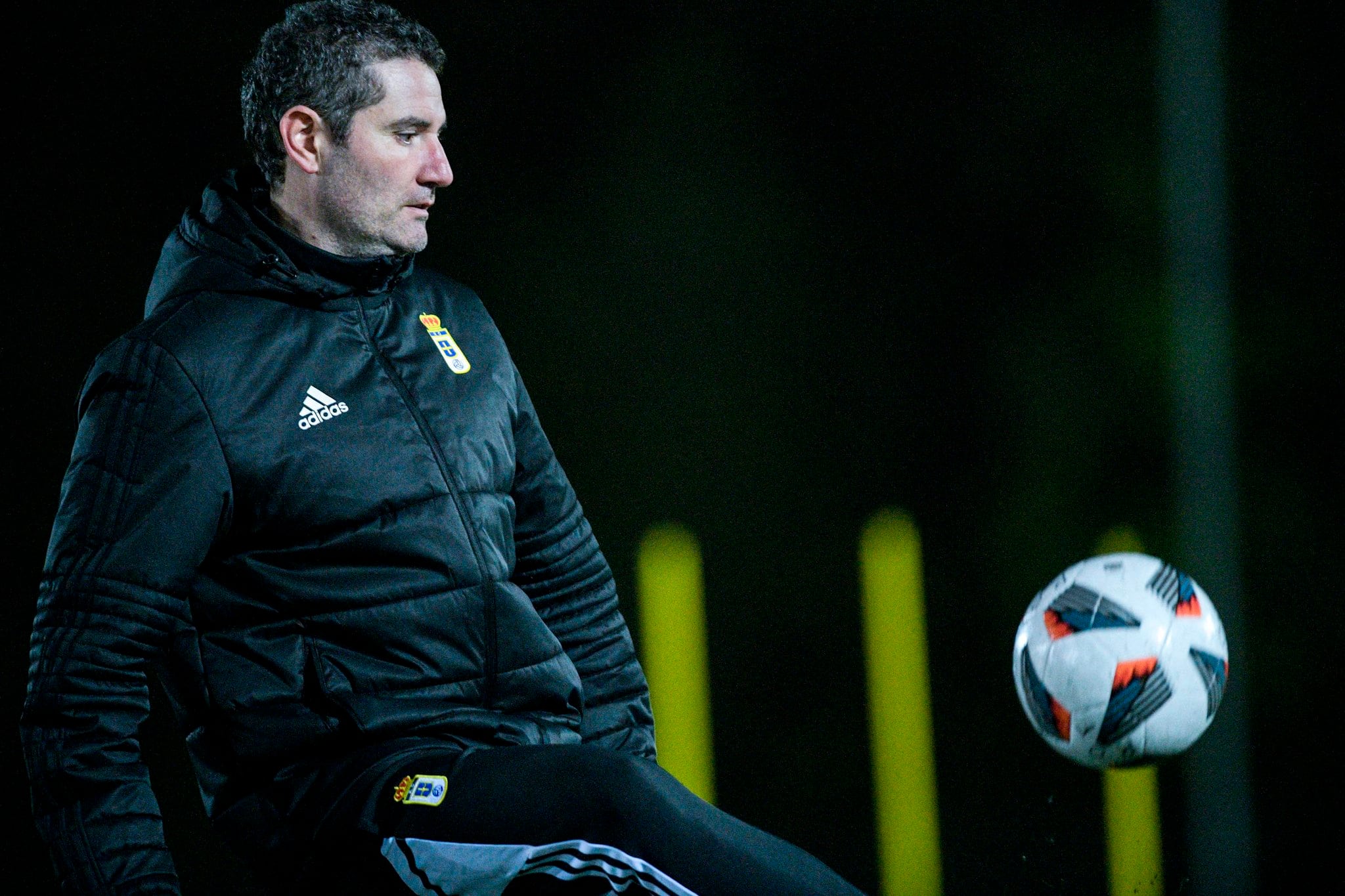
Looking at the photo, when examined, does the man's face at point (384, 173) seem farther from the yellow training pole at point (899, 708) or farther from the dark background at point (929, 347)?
the yellow training pole at point (899, 708)

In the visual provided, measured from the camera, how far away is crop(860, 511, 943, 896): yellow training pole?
287cm

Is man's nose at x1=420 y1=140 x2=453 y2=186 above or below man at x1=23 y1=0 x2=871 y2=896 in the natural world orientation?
above

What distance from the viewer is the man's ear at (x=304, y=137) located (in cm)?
165

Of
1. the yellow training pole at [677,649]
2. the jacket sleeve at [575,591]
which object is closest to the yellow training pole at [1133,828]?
the yellow training pole at [677,649]

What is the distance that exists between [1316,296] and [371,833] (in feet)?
7.10

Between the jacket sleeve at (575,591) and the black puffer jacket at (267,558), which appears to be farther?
the jacket sleeve at (575,591)

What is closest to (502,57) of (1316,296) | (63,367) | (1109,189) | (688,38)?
(688,38)

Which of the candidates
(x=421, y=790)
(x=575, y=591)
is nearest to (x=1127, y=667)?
(x=575, y=591)

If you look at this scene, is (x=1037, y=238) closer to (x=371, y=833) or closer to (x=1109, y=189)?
(x=1109, y=189)

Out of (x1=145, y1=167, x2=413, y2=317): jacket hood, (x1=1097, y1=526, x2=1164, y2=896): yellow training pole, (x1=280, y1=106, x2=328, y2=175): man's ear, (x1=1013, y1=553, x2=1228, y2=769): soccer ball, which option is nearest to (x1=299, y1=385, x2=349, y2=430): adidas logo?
(x1=145, y1=167, x2=413, y2=317): jacket hood

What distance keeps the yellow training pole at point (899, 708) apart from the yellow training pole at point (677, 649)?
0.33 m

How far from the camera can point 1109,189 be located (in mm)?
2842

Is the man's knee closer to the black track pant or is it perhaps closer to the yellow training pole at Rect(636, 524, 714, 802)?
the black track pant

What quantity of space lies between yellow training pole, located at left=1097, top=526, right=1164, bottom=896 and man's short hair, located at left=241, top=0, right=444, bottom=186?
181 cm
